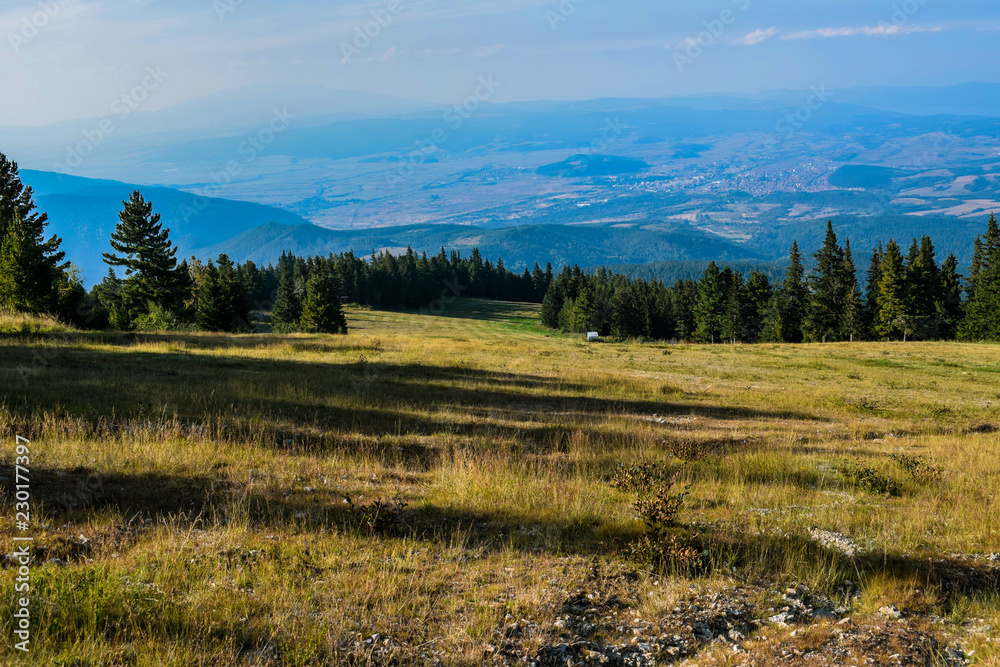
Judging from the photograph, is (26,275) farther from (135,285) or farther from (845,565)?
(845,565)

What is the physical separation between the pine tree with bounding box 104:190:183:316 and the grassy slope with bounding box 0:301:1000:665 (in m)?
53.8

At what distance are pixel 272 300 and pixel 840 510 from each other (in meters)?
144

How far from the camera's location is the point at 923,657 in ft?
14.7

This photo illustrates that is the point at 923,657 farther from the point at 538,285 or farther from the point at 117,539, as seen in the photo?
the point at 538,285

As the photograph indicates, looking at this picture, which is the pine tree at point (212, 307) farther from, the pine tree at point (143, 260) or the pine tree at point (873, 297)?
the pine tree at point (873, 297)

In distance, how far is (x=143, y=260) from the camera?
212 ft

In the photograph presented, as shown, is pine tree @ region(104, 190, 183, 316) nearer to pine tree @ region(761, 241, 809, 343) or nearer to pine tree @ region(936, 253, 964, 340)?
pine tree @ region(761, 241, 809, 343)

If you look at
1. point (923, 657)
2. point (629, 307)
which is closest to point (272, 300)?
point (629, 307)

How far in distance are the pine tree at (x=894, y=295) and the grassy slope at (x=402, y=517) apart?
253 ft

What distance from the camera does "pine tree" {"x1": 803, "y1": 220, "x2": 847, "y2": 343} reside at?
292 feet

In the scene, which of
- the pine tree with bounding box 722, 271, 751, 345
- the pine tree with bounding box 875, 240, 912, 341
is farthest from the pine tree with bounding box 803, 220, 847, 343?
the pine tree with bounding box 722, 271, 751, 345

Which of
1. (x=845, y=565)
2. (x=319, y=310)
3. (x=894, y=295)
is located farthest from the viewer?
(x=894, y=295)

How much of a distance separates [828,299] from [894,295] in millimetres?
9866

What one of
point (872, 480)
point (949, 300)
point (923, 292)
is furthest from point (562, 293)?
point (872, 480)
